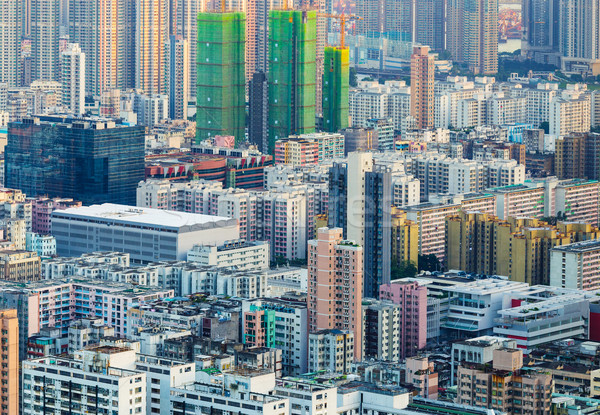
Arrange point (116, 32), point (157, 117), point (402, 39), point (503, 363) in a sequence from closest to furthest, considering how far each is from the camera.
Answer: point (503, 363) < point (157, 117) < point (116, 32) < point (402, 39)

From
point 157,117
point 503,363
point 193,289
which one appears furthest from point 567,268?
point 157,117

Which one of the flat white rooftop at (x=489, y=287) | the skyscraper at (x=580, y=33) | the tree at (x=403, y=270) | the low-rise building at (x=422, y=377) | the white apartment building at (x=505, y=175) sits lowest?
the low-rise building at (x=422, y=377)

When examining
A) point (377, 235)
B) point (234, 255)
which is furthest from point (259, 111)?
point (377, 235)

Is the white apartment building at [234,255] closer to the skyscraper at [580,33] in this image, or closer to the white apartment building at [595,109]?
the white apartment building at [595,109]

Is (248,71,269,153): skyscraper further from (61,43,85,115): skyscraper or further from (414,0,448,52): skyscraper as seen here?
(414,0,448,52): skyscraper

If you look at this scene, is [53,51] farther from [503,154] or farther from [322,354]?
[322,354]

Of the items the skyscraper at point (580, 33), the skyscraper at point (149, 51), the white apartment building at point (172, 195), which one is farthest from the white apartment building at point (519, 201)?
the skyscraper at point (580, 33)
